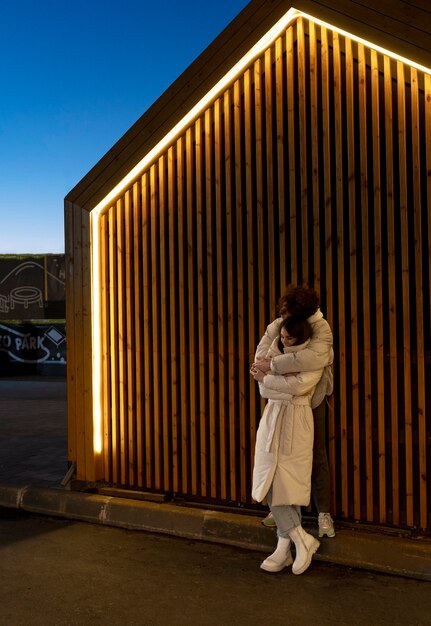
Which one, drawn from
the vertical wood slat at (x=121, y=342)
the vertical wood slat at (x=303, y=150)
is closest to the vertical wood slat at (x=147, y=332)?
the vertical wood slat at (x=121, y=342)

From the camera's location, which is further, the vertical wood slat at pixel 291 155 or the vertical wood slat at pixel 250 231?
the vertical wood slat at pixel 250 231

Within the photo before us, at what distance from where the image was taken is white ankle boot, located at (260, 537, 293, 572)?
4.74 metres

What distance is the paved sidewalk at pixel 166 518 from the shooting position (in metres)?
4.90

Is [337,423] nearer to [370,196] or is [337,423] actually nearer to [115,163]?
[370,196]

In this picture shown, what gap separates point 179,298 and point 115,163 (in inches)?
56.7

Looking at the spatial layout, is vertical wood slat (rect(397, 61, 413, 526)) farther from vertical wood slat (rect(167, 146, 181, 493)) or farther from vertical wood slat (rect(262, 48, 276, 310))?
vertical wood slat (rect(167, 146, 181, 493))

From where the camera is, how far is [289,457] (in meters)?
4.71

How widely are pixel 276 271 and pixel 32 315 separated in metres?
18.9

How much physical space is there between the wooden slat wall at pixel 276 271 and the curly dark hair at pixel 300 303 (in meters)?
0.72

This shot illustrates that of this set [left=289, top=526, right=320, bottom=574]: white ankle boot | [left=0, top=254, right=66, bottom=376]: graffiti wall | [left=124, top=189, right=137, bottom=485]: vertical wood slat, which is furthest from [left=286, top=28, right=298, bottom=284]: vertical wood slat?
[left=0, top=254, right=66, bottom=376]: graffiti wall

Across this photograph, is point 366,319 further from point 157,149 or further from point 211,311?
point 157,149

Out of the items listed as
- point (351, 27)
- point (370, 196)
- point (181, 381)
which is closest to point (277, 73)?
point (351, 27)

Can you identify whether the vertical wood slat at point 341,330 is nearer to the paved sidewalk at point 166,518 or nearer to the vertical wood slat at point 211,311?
the paved sidewalk at point 166,518

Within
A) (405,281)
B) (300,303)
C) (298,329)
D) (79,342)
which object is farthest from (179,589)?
(79,342)
